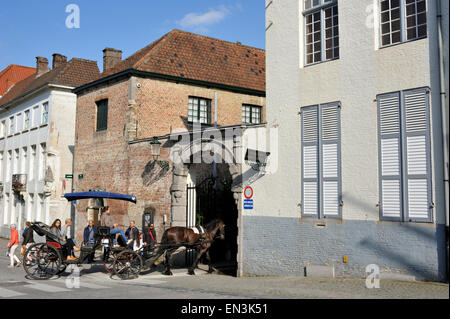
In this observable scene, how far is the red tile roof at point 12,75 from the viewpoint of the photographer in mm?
41812

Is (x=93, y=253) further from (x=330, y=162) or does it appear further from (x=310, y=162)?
(x=330, y=162)

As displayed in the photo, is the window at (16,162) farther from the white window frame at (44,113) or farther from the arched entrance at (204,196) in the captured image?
the arched entrance at (204,196)

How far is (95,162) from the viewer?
66.8 feet

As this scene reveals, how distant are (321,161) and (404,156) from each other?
6.80 ft

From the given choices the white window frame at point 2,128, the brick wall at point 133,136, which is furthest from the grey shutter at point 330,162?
the white window frame at point 2,128

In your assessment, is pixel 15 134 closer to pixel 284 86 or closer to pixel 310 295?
pixel 284 86

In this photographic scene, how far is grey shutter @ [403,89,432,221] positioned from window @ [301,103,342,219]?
64.9 inches

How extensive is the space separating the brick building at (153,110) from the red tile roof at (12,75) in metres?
23.1

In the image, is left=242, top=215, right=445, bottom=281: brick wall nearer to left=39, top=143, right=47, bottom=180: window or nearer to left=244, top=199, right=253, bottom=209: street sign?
left=244, top=199, right=253, bottom=209: street sign

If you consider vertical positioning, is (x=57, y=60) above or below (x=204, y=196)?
above

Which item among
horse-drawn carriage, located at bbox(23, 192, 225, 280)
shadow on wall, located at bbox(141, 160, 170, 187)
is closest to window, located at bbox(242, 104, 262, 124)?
shadow on wall, located at bbox(141, 160, 170, 187)

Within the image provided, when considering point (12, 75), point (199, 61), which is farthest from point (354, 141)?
point (12, 75)

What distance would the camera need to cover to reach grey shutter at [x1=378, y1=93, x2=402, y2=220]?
391 inches

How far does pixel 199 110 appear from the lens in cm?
2028
